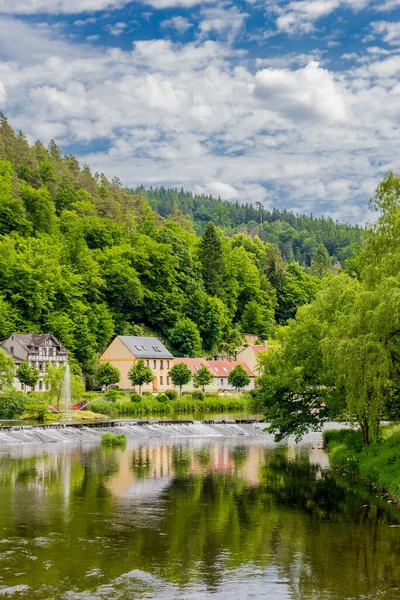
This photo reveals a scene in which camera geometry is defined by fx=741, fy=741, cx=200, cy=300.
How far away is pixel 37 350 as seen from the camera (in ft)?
320

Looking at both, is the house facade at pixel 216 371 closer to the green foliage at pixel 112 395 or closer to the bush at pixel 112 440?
the green foliage at pixel 112 395

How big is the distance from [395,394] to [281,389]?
1434cm

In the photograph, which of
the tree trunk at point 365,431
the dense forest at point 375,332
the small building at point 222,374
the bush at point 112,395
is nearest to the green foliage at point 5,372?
the bush at point 112,395

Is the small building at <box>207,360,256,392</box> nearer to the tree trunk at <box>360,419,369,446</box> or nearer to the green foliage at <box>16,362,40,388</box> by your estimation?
the green foliage at <box>16,362,40,388</box>

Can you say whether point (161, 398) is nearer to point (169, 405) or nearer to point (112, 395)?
point (169, 405)

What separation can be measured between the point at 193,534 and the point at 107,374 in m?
74.6

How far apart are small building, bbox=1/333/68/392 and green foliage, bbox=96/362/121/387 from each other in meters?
5.22

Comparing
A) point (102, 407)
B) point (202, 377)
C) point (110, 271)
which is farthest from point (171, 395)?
point (110, 271)

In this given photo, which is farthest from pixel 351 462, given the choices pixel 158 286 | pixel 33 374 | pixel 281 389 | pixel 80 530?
pixel 158 286

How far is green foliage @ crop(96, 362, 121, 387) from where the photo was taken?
3846 inches

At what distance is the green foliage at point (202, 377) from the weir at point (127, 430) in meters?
33.2

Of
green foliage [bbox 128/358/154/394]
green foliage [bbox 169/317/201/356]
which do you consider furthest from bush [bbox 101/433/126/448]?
green foliage [bbox 169/317/201/356]

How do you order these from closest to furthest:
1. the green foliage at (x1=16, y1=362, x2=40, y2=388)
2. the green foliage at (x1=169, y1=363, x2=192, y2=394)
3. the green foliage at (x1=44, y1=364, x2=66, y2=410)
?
the green foliage at (x1=44, y1=364, x2=66, y2=410) → the green foliage at (x1=16, y1=362, x2=40, y2=388) → the green foliage at (x1=169, y1=363, x2=192, y2=394)

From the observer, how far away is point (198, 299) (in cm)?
13688
